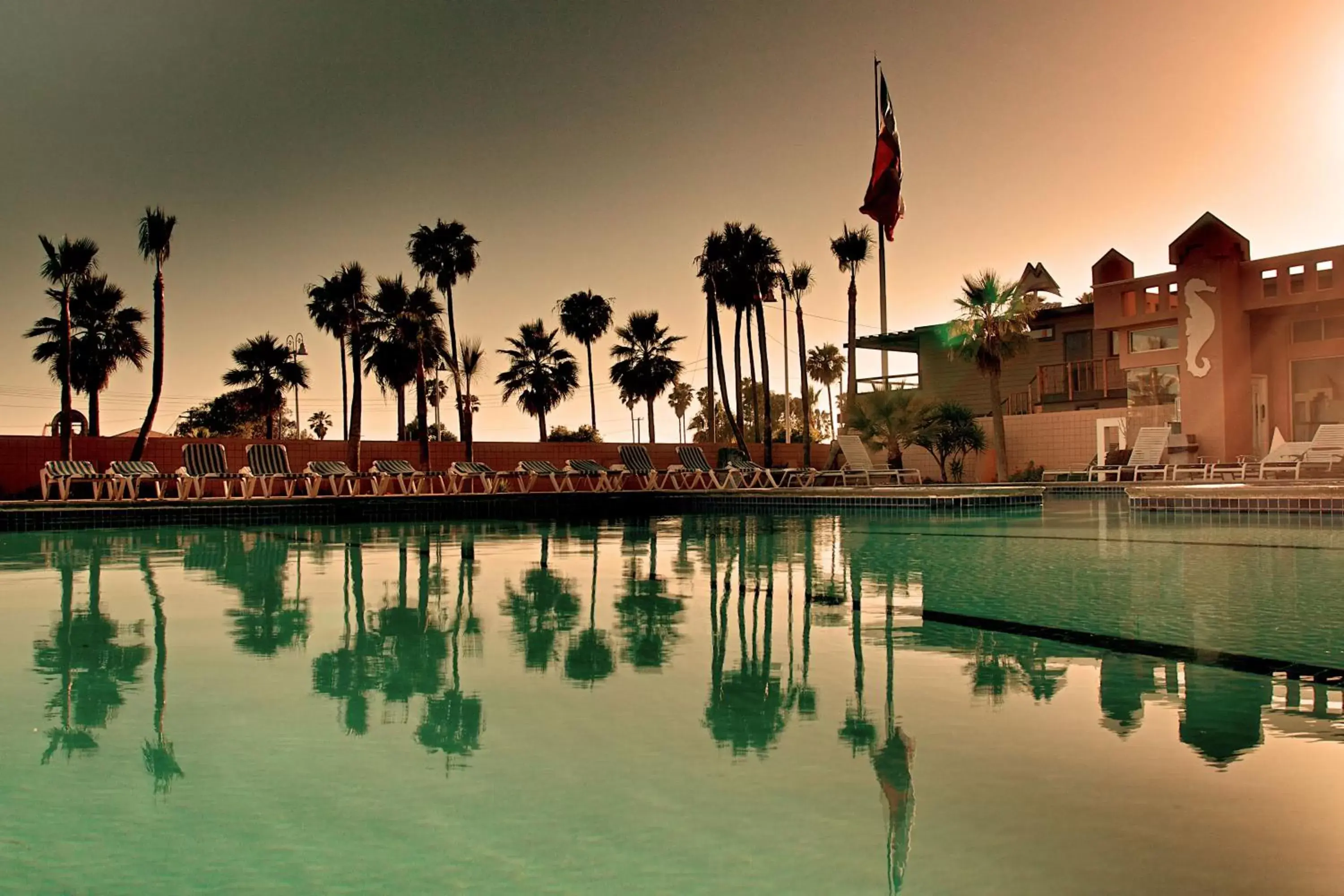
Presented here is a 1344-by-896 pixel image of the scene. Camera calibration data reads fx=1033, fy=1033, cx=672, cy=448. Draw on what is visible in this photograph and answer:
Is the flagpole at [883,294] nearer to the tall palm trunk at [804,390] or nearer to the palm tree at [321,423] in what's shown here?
the tall palm trunk at [804,390]

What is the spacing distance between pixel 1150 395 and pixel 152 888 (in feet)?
76.2

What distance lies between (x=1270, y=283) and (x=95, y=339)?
26815 mm

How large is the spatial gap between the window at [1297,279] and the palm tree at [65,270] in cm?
2340

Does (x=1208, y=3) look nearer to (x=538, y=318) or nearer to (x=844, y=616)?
(x=844, y=616)

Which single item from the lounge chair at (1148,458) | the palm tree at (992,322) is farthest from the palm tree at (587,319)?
the lounge chair at (1148,458)

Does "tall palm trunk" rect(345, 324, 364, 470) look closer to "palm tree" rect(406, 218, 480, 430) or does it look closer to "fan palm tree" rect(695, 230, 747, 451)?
"palm tree" rect(406, 218, 480, 430)

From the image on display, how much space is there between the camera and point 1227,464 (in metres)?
19.2

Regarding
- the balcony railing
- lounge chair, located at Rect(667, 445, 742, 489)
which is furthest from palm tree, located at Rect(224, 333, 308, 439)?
the balcony railing

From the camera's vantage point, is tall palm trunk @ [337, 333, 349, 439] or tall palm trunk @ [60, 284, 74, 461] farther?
tall palm trunk @ [337, 333, 349, 439]

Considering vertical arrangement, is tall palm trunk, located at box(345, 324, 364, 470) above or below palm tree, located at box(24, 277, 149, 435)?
below

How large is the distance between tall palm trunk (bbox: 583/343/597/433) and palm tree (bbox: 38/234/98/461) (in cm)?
1511

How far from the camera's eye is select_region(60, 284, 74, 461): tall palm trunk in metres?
19.7

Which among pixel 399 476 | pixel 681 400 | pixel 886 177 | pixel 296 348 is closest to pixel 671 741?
pixel 399 476

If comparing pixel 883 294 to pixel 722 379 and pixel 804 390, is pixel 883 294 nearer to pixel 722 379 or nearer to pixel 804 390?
pixel 804 390
